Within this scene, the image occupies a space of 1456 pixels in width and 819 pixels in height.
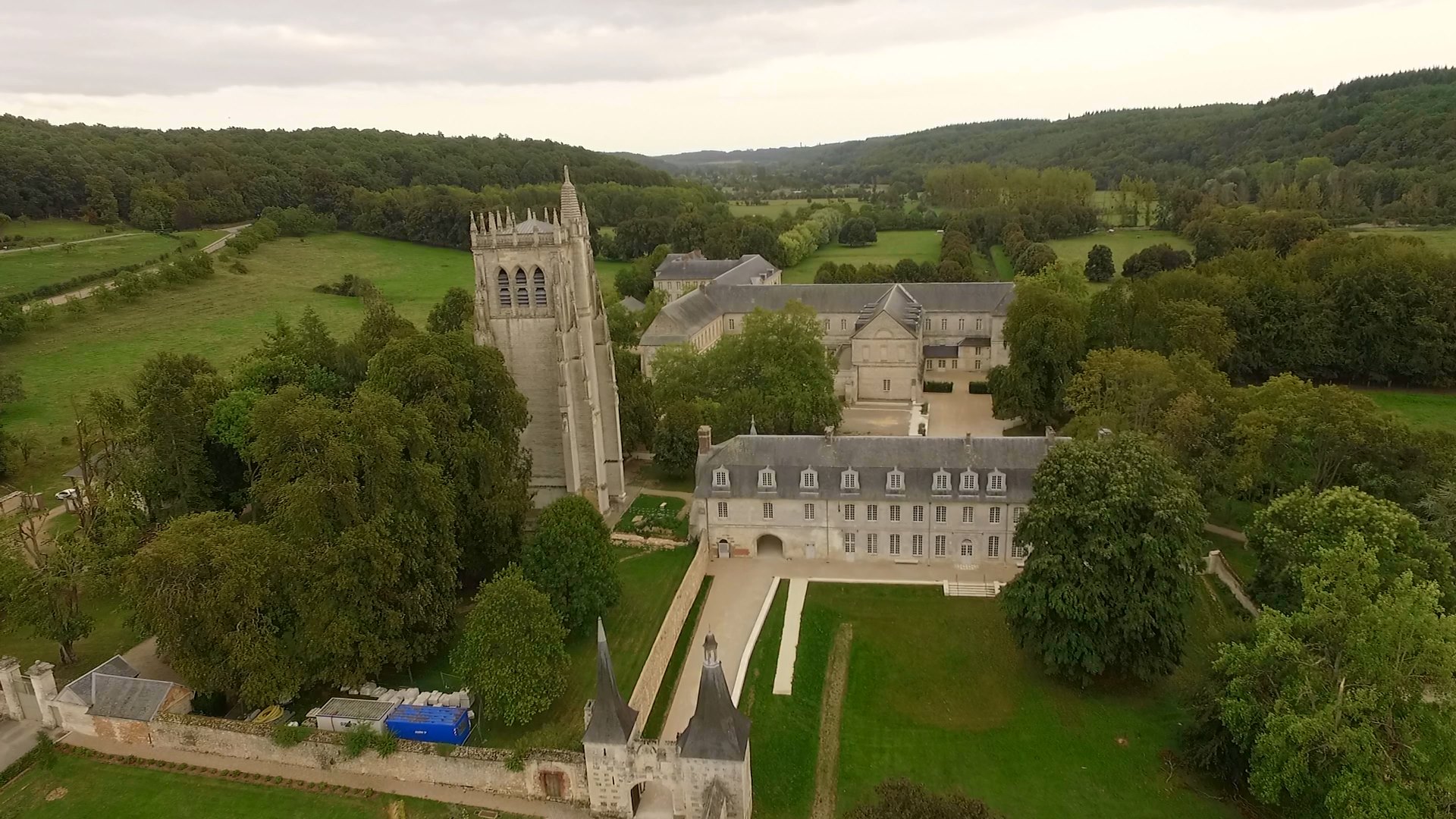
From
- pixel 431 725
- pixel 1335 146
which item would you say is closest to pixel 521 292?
pixel 431 725

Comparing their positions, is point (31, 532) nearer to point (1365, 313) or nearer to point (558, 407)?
point (558, 407)

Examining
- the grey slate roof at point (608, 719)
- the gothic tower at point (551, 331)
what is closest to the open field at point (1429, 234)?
the gothic tower at point (551, 331)

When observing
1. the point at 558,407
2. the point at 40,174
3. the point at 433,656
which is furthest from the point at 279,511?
the point at 40,174

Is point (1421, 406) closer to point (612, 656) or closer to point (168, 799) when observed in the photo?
point (612, 656)

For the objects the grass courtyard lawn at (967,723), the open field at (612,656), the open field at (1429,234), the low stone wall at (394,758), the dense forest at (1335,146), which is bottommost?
the grass courtyard lawn at (967,723)

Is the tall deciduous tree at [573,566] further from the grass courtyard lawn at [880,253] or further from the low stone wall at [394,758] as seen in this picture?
the grass courtyard lawn at [880,253]
